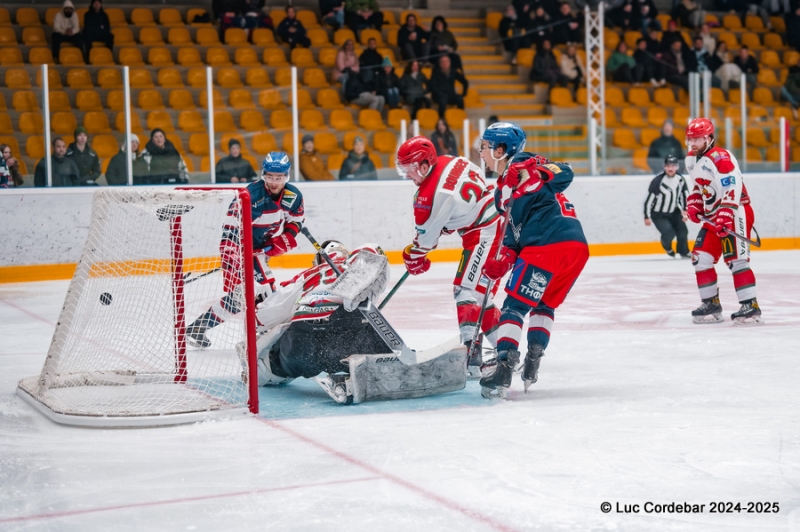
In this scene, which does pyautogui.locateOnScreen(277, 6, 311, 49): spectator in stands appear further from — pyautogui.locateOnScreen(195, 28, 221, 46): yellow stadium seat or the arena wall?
the arena wall

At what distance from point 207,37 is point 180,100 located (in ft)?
8.77

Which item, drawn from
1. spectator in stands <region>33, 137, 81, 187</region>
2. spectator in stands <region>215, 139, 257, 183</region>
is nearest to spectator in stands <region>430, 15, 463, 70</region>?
spectator in stands <region>215, 139, 257, 183</region>

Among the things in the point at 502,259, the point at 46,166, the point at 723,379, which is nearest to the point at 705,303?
the point at 723,379

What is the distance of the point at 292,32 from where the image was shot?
12.5 metres

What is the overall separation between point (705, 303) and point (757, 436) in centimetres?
301

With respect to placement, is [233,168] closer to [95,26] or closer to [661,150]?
[95,26]

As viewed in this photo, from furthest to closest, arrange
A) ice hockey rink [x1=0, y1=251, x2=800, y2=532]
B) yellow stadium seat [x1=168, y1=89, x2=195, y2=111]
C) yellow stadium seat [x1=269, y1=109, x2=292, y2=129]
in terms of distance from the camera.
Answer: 1. yellow stadium seat [x1=269, y1=109, x2=292, y2=129]
2. yellow stadium seat [x1=168, y1=89, x2=195, y2=111]
3. ice hockey rink [x1=0, y1=251, x2=800, y2=532]

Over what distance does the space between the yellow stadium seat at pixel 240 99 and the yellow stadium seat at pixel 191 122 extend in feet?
1.22

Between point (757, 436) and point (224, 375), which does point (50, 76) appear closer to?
point (224, 375)

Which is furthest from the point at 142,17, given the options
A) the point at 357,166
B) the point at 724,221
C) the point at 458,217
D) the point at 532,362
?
the point at 532,362

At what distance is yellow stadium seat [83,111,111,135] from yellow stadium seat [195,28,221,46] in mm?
3105

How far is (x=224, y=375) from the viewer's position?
14.9 ft

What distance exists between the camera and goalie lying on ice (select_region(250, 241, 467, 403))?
401 cm

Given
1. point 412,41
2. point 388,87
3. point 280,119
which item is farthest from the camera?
point 412,41
